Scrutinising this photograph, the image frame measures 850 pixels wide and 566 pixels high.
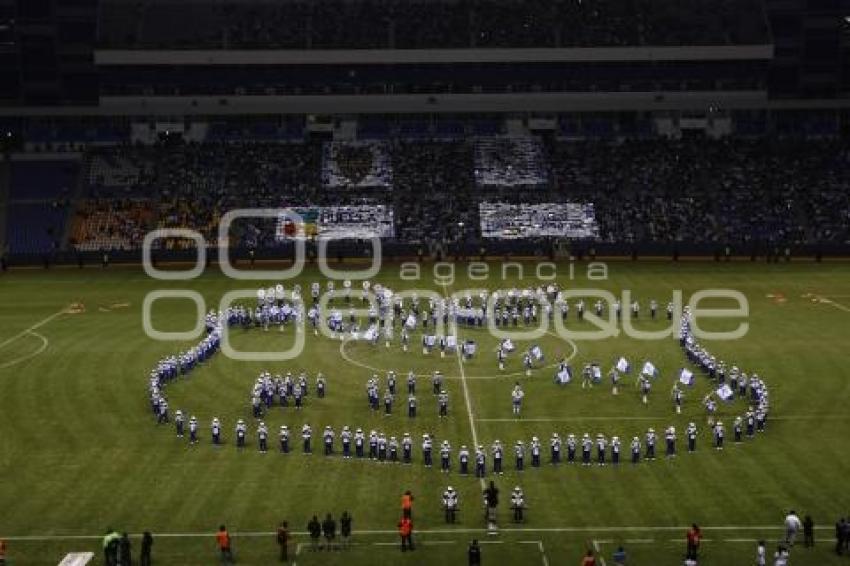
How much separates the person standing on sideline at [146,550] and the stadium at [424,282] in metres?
0.10

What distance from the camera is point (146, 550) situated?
26.5 meters

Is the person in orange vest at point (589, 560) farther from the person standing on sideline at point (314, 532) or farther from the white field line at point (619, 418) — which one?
the white field line at point (619, 418)

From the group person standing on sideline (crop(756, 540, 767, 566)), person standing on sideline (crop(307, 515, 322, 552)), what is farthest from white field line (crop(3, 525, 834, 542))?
person standing on sideline (crop(756, 540, 767, 566))

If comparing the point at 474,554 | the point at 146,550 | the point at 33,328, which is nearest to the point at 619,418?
the point at 474,554

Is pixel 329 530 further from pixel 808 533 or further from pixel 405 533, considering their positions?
pixel 808 533

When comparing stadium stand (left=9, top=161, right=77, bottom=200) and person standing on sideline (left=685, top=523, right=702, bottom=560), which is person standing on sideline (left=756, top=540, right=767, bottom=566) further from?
stadium stand (left=9, top=161, right=77, bottom=200)

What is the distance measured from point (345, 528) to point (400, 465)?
6.13 metres

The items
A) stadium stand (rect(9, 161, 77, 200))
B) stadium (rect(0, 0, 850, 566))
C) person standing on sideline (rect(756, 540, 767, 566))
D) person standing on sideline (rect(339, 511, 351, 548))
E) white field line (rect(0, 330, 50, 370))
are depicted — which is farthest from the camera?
stadium stand (rect(9, 161, 77, 200))

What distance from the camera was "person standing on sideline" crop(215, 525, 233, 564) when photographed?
2664 centimetres

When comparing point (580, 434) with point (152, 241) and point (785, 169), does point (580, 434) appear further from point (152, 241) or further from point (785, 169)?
point (785, 169)

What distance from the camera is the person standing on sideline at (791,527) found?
27516 mm

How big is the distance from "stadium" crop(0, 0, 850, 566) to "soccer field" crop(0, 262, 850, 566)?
154 millimetres

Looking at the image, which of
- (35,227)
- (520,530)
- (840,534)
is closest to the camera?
(840,534)

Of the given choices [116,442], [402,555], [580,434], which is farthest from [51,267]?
[402,555]
